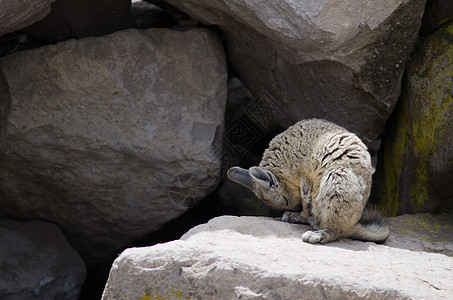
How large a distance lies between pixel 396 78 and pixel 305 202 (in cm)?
170

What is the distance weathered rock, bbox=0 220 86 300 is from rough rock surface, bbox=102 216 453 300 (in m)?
2.67

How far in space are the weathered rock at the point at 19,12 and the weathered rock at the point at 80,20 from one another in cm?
75

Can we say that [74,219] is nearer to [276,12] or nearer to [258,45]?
[258,45]

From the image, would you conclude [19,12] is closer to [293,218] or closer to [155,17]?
[155,17]

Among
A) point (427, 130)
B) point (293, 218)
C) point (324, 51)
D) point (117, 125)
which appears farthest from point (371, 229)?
point (117, 125)

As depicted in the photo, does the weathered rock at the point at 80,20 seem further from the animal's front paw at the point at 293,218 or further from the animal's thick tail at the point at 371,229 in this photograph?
the animal's thick tail at the point at 371,229

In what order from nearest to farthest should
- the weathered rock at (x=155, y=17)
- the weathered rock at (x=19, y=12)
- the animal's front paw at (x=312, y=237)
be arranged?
the animal's front paw at (x=312, y=237) < the weathered rock at (x=19, y=12) < the weathered rock at (x=155, y=17)

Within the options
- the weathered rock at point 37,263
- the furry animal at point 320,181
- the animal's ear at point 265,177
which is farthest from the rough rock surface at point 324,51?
the weathered rock at point 37,263

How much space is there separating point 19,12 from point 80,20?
1.26 m

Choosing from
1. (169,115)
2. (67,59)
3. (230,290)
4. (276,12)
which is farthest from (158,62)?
(230,290)

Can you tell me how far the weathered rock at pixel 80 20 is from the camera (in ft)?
20.8

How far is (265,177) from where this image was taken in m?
5.53

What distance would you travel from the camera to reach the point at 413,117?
19.4 ft

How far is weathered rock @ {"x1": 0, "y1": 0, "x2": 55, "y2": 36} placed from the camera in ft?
16.3
